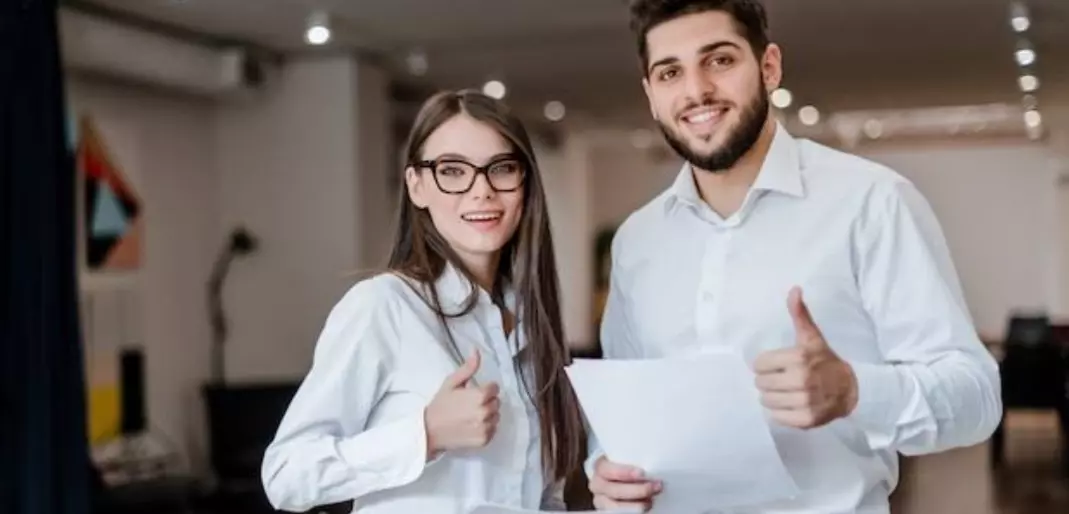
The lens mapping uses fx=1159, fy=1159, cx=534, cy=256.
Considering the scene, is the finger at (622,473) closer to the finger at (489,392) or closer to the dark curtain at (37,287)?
the finger at (489,392)

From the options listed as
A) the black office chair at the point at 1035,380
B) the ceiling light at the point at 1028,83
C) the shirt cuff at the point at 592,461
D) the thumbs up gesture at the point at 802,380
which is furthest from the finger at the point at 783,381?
the ceiling light at the point at 1028,83

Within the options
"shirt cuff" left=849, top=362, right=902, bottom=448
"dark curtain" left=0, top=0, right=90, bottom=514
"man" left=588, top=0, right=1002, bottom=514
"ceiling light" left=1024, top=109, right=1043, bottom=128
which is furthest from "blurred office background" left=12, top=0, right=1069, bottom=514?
"shirt cuff" left=849, top=362, right=902, bottom=448

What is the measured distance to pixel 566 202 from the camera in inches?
470

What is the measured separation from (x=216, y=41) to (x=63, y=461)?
2537 millimetres

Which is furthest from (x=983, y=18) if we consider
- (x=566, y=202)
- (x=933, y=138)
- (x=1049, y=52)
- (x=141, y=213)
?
(x=933, y=138)

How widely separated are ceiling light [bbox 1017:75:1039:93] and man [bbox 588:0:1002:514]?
23.5 feet

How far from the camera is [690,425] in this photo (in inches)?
59.0

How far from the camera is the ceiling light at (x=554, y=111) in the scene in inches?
375

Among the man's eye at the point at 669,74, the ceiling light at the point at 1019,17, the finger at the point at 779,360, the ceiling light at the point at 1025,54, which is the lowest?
the finger at the point at 779,360

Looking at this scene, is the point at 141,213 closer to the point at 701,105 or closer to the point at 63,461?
the point at 63,461

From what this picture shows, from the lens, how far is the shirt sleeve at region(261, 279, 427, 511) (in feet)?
5.23

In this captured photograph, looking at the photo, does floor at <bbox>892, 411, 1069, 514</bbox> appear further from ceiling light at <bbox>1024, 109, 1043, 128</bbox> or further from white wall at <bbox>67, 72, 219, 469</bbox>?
white wall at <bbox>67, 72, 219, 469</bbox>

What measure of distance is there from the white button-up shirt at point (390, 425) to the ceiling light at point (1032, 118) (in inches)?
378

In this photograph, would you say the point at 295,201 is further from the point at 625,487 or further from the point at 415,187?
the point at 625,487
